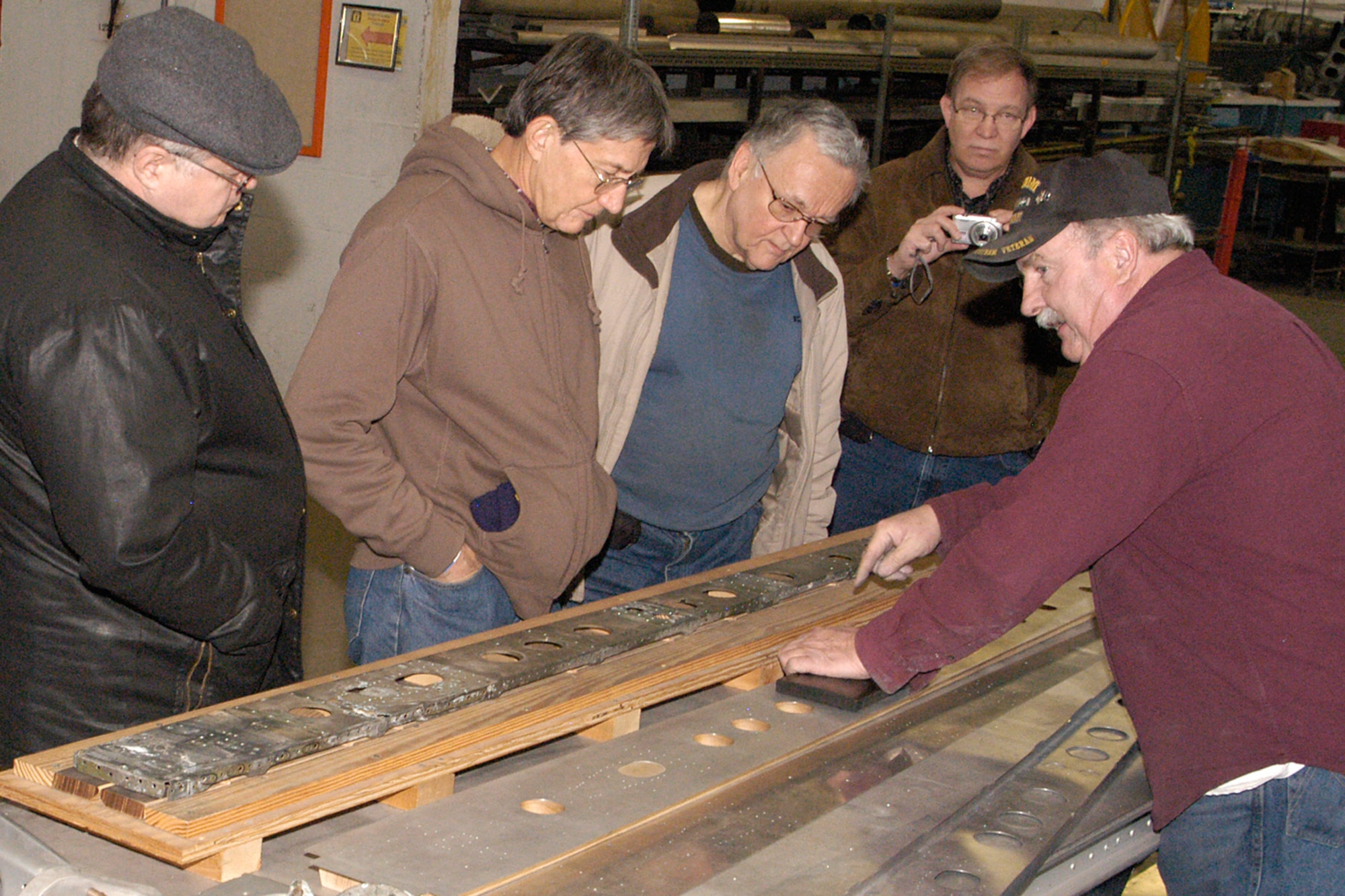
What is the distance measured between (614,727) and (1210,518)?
0.92 m

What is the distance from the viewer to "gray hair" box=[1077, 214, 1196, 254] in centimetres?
192

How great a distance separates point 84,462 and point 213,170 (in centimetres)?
46

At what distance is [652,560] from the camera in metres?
2.93

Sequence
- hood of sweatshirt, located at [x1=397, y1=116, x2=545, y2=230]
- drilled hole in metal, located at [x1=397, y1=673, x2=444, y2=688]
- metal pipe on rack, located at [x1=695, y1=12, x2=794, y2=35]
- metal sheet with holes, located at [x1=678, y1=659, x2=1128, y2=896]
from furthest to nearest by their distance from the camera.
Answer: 1. metal pipe on rack, located at [x1=695, y1=12, x2=794, y2=35]
2. hood of sweatshirt, located at [x1=397, y1=116, x2=545, y2=230]
3. drilled hole in metal, located at [x1=397, y1=673, x2=444, y2=688]
4. metal sheet with holes, located at [x1=678, y1=659, x2=1128, y2=896]

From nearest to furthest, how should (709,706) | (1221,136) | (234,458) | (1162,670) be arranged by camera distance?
(1162,670)
(234,458)
(709,706)
(1221,136)

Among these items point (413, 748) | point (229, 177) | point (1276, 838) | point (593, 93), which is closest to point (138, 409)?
point (229, 177)

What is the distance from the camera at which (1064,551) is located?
1.81 metres

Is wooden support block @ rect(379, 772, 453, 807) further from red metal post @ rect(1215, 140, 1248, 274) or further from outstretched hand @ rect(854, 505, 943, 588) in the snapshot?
red metal post @ rect(1215, 140, 1248, 274)

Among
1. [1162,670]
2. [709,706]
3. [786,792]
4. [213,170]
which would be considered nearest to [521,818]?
[786,792]

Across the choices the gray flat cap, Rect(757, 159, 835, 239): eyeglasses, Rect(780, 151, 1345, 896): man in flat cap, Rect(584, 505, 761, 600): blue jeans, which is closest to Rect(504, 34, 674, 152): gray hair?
Rect(757, 159, 835, 239): eyeglasses

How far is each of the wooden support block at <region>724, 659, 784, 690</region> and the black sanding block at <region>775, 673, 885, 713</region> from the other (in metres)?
0.06

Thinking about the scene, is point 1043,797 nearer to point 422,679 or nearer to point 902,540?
point 902,540

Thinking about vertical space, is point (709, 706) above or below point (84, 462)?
below

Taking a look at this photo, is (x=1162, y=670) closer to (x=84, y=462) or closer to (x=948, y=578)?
(x=948, y=578)
